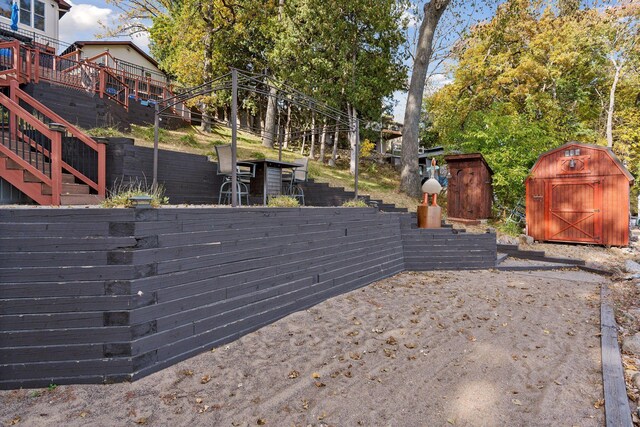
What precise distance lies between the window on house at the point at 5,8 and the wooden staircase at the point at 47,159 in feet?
53.9

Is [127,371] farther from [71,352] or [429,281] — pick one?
[429,281]

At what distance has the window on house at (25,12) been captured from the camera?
18.0 meters

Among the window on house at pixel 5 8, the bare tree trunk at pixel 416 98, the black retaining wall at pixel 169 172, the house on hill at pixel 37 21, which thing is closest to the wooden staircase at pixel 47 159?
the black retaining wall at pixel 169 172

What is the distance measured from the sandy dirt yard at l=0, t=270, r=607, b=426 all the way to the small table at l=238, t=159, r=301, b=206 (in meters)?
2.79

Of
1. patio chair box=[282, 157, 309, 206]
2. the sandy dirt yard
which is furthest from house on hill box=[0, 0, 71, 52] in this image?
the sandy dirt yard

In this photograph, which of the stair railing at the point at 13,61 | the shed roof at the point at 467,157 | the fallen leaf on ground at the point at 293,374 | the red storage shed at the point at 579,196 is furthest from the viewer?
the shed roof at the point at 467,157

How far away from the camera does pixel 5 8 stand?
17438 mm

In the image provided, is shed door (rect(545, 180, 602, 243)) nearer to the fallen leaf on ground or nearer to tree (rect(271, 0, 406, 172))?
tree (rect(271, 0, 406, 172))

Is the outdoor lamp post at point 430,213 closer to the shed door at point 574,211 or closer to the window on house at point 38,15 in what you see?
the shed door at point 574,211

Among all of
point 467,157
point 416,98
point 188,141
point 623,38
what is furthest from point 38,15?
point 623,38

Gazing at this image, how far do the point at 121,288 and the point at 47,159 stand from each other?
4187 mm

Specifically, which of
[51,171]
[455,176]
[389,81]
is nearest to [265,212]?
[51,171]

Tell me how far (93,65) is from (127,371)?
39.7ft

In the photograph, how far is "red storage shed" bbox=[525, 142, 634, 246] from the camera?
32.9ft
